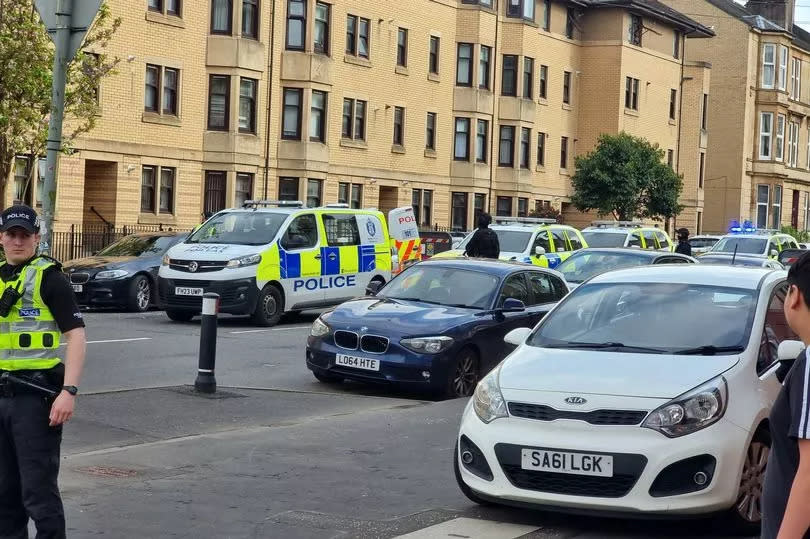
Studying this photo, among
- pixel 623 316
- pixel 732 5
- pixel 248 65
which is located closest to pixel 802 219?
pixel 732 5

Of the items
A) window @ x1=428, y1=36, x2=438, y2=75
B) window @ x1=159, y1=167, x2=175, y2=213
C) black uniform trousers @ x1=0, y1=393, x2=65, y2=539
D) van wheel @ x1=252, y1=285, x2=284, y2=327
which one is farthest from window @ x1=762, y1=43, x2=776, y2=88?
black uniform trousers @ x1=0, y1=393, x2=65, y2=539

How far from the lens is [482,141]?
5291cm

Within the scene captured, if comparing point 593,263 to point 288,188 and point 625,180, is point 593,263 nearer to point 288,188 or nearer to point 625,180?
point 288,188

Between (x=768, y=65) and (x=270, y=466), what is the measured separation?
67.3 m

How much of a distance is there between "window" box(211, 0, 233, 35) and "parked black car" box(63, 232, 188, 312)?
51.1 ft

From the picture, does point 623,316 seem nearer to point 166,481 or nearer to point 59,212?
point 166,481

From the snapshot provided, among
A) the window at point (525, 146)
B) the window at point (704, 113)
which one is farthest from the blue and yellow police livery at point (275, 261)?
the window at point (704, 113)

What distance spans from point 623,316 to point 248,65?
31943 millimetres

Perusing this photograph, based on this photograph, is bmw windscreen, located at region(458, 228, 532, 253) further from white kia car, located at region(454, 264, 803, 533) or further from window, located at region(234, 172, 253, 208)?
white kia car, located at region(454, 264, 803, 533)

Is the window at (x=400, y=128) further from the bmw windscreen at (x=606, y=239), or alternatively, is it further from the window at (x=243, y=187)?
the bmw windscreen at (x=606, y=239)

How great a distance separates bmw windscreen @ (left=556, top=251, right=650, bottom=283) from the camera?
21562 mm

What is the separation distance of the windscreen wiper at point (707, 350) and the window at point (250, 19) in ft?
108

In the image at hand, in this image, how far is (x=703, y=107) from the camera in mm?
68625

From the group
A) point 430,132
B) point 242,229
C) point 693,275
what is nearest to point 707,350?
point 693,275
